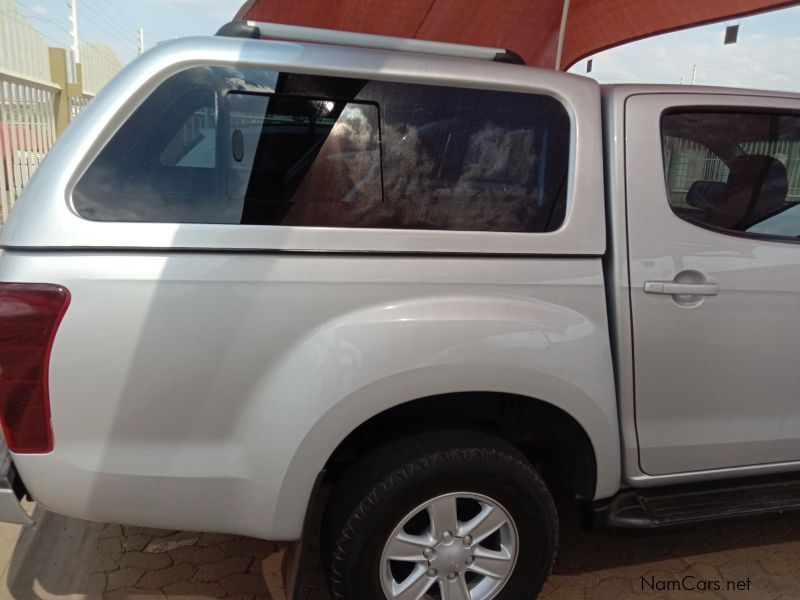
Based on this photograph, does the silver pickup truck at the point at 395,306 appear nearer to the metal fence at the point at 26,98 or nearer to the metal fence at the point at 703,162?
the metal fence at the point at 703,162

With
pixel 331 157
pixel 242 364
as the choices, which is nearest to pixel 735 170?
pixel 331 157

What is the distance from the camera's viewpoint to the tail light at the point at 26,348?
157 cm

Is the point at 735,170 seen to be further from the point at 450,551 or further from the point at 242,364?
the point at 242,364

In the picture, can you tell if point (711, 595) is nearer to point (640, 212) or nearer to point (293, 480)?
point (640, 212)

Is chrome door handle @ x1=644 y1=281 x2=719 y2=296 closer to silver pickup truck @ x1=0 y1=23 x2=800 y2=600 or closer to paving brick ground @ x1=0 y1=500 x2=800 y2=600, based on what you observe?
silver pickup truck @ x1=0 y1=23 x2=800 y2=600

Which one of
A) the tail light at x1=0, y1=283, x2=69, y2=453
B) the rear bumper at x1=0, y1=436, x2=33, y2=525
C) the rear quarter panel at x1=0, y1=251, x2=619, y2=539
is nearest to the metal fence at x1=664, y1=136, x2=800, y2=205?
the rear quarter panel at x1=0, y1=251, x2=619, y2=539

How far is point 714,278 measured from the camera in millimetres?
2105

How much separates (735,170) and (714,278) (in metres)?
0.51

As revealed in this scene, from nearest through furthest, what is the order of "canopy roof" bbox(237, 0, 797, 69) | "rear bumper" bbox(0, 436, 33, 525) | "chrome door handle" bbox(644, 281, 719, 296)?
"rear bumper" bbox(0, 436, 33, 525) → "chrome door handle" bbox(644, 281, 719, 296) → "canopy roof" bbox(237, 0, 797, 69)

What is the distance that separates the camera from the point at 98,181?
1.68 metres

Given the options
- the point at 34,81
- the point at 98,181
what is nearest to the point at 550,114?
the point at 98,181

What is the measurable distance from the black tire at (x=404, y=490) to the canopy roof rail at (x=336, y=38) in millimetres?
1257

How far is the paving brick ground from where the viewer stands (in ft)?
7.73

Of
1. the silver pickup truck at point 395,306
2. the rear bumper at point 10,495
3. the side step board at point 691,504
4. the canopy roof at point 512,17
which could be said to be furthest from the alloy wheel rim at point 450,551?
the canopy roof at point 512,17
